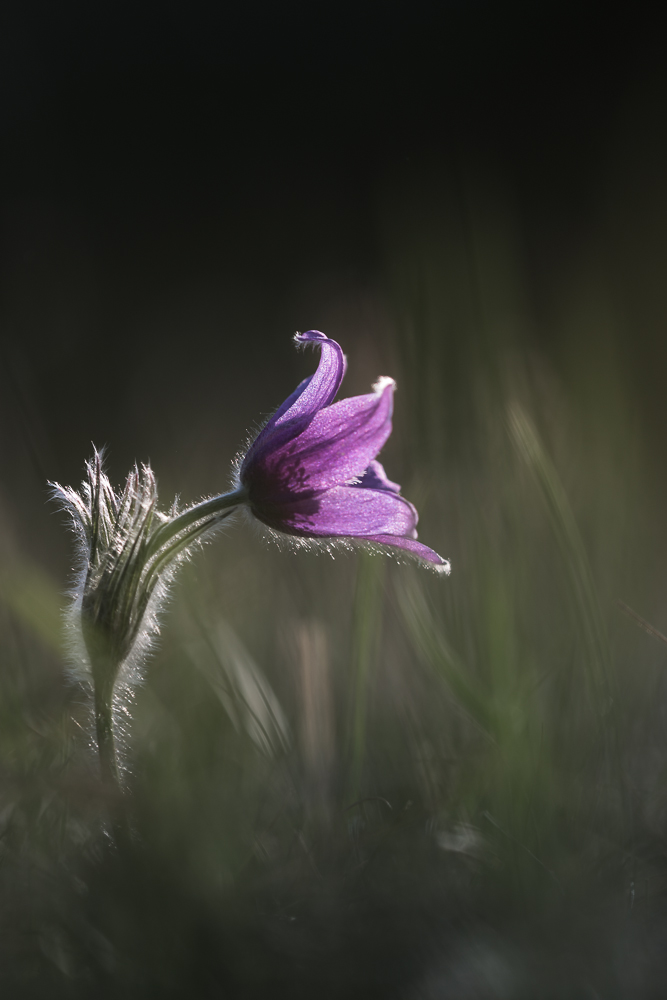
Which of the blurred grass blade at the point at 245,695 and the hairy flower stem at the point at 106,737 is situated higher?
the hairy flower stem at the point at 106,737

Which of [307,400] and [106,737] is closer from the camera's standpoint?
[106,737]

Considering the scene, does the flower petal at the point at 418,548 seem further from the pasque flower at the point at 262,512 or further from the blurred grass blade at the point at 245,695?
the blurred grass blade at the point at 245,695

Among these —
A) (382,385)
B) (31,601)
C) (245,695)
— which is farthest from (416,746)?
(31,601)

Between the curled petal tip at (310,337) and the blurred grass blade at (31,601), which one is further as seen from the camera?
the blurred grass blade at (31,601)

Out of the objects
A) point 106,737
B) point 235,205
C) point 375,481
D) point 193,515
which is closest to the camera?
point 106,737

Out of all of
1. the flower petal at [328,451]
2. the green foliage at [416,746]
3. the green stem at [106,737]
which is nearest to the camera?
the green foliage at [416,746]

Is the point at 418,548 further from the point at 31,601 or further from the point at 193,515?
the point at 31,601

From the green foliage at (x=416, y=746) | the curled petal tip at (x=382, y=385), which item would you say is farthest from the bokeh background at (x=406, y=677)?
the curled petal tip at (x=382, y=385)
